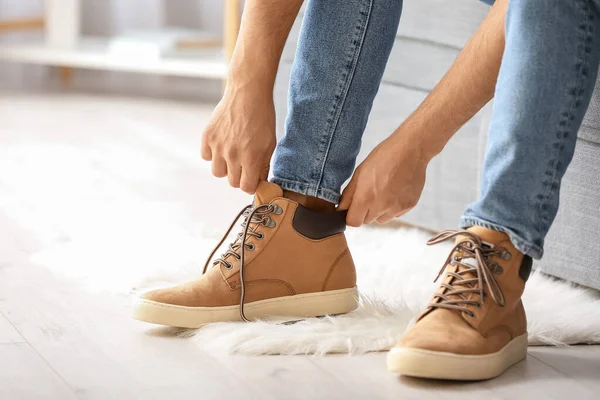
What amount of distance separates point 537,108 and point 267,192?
0.36 metres

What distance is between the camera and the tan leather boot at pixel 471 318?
103cm

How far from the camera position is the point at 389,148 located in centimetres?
120

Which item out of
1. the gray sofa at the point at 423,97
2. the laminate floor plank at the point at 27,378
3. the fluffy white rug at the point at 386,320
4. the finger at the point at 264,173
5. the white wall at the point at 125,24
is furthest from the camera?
the white wall at the point at 125,24

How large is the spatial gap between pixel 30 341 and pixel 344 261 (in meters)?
0.40

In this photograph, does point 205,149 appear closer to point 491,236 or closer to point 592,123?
point 491,236

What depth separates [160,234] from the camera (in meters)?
1.69

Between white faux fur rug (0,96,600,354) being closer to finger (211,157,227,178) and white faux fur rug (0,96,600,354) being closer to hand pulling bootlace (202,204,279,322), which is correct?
hand pulling bootlace (202,204,279,322)

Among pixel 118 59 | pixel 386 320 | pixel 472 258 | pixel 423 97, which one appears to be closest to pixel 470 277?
pixel 472 258

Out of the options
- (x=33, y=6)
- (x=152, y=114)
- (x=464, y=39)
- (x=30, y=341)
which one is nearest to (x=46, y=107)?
(x=152, y=114)

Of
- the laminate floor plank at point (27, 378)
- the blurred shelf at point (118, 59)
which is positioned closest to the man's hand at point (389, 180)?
the laminate floor plank at point (27, 378)

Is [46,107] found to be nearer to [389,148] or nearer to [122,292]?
[122,292]

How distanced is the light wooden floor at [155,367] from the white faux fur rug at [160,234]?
4 cm

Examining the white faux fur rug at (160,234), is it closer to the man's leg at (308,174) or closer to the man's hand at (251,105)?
the man's leg at (308,174)

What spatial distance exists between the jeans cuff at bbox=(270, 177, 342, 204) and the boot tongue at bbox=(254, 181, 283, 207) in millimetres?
11
